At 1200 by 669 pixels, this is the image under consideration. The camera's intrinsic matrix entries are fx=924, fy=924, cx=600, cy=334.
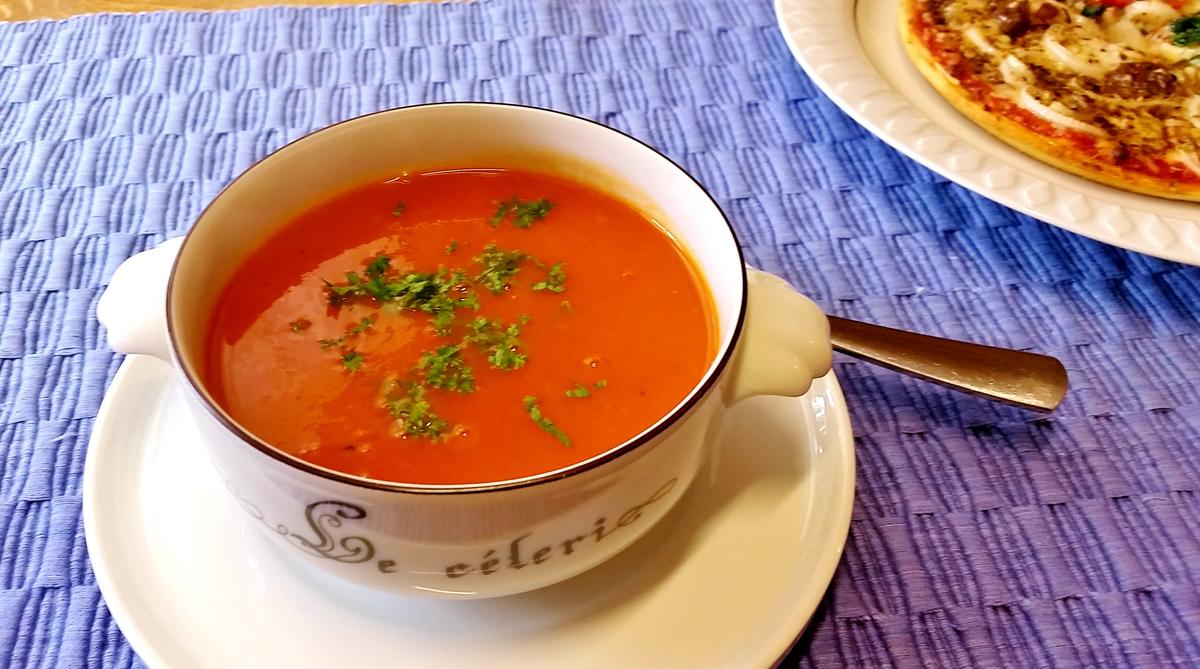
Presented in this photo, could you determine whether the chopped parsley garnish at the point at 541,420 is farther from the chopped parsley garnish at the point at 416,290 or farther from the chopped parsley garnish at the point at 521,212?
the chopped parsley garnish at the point at 521,212

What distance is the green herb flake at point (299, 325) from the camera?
85 centimetres

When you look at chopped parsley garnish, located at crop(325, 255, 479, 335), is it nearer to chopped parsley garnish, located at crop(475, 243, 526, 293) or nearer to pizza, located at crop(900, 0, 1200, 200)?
chopped parsley garnish, located at crop(475, 243, 526, 293)

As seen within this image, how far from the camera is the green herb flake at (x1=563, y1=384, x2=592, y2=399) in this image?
0.79m

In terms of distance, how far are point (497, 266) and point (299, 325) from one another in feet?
0.63

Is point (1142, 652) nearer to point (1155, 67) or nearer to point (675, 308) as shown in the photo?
point (675, 308)

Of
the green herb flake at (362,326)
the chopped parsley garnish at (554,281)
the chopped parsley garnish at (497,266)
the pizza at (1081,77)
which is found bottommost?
the pizza at (1081,77)

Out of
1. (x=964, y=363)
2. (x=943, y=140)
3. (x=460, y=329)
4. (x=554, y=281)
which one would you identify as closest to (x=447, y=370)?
(x=460, y=329)

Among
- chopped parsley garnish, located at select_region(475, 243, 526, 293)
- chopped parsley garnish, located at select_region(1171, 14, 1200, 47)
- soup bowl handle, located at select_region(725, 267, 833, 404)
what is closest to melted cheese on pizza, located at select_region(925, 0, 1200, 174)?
chopped parsley garnish, located at select_region(1171, 14, 1200, 47)

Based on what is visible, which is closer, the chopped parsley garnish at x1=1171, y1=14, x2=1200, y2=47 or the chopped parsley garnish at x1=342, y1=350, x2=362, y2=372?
the chopped parsley garnish at x1=342, y1=350, x2=362, y2=372

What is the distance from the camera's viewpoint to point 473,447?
75cm

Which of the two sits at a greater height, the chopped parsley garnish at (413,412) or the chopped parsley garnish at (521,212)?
the chopped parsley garnish at (521,212)

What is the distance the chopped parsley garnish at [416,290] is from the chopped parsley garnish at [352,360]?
0.23ft

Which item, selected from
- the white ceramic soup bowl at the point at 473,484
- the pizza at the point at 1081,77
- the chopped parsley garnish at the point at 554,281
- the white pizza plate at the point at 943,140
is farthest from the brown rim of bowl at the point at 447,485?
the pizza at the point at 1081,77

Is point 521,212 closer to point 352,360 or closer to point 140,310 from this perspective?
point 352,360
